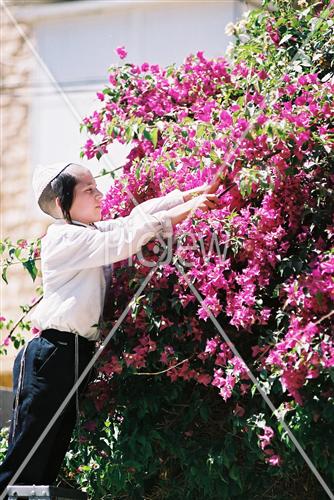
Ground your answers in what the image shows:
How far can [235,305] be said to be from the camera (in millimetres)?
2943

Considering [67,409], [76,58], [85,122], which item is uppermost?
[76,58]

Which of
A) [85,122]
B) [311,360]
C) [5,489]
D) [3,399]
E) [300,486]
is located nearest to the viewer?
[311,360]

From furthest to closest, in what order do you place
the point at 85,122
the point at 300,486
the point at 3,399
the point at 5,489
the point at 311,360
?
the point at 3,399
the point at 85,122
the point at 300,486
the point at 5,489
the point at 311,360

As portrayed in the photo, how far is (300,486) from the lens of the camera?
3.24 metres

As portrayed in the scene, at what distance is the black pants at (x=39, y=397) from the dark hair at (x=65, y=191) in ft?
1.48

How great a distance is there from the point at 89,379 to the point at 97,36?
2.82 m

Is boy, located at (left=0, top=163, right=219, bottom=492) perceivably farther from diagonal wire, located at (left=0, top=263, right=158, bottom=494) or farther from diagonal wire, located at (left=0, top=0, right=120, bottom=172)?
diagonal wire, located at (left=0, top=0, right=120, bottom=172)

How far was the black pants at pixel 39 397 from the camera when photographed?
306 centimetres

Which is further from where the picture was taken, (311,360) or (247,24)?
(247,24)

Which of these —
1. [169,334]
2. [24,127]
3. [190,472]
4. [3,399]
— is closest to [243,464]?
[190,472]

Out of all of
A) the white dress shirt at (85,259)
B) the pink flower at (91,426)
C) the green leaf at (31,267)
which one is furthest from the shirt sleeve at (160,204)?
the pink flower at (91,426)

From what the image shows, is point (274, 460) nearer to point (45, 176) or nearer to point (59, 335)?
point (59, 335)

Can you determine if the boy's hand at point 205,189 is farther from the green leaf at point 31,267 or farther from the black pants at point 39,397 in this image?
the green leaf at point 31,267

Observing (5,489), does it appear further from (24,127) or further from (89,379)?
(24,127)
